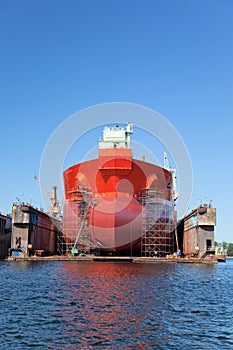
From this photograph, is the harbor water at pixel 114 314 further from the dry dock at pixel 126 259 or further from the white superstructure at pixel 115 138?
the white superstructure at pixel 115 138

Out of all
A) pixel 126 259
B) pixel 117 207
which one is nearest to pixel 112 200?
pixel 117 207

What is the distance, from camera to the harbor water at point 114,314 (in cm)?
1166

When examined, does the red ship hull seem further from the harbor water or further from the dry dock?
the harbor water

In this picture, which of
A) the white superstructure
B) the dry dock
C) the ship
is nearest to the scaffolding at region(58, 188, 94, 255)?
the ship

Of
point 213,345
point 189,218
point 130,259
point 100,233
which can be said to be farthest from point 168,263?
point 213,345

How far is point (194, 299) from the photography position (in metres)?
19.2

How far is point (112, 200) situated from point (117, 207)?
1130mm

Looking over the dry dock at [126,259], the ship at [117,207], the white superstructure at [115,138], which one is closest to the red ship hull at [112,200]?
the ship at [117,207]

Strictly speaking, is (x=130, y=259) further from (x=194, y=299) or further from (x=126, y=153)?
(x=194, y=299)

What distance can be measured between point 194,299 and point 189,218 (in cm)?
3109

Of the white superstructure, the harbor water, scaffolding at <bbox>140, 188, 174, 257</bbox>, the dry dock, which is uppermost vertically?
the white superstructure

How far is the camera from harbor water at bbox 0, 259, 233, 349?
11.7 meters

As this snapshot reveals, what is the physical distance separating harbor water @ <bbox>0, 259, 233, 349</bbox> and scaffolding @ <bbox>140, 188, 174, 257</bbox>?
671 inches

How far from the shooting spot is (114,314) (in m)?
15.0
